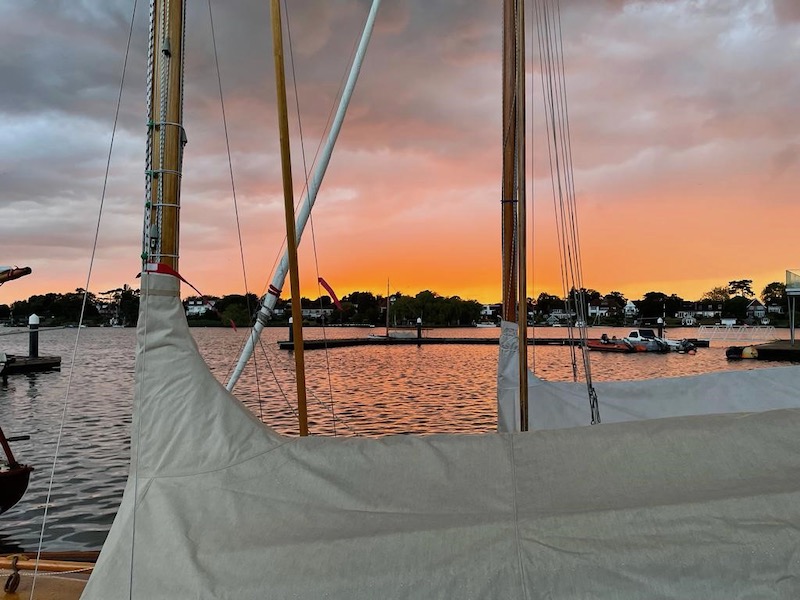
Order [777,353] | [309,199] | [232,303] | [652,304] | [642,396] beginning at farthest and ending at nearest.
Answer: [652,304]
[777,353]
[232,303]
[642,396]
[309,199]

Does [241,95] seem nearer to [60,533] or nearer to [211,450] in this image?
[60,533]

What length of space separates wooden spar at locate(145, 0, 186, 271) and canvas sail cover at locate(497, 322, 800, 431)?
423cm

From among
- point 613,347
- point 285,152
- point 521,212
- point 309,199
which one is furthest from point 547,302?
point 285,152

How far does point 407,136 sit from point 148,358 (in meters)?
17.9

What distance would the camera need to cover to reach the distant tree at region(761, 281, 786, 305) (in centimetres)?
15021

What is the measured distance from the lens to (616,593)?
6.73 feet

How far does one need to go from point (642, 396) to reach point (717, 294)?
179 meters

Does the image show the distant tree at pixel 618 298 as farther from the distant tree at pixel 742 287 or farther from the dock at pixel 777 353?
the dock at pixel 777 353

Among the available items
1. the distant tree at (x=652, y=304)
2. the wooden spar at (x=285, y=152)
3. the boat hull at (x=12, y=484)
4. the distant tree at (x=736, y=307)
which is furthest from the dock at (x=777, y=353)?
the distant tree at (x=652, y=304)

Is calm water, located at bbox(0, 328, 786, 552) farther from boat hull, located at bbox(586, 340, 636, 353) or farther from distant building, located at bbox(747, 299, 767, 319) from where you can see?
distant building, located at bbox(747, 299, 767, 319)

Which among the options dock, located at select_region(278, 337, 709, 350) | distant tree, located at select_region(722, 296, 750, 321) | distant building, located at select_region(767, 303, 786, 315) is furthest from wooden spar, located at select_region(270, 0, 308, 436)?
distant building, located at select_region(767, 303, 786, 315)

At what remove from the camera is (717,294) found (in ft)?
545

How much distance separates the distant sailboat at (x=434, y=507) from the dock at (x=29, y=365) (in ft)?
123

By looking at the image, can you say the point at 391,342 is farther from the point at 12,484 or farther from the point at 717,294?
the point at 717,294
